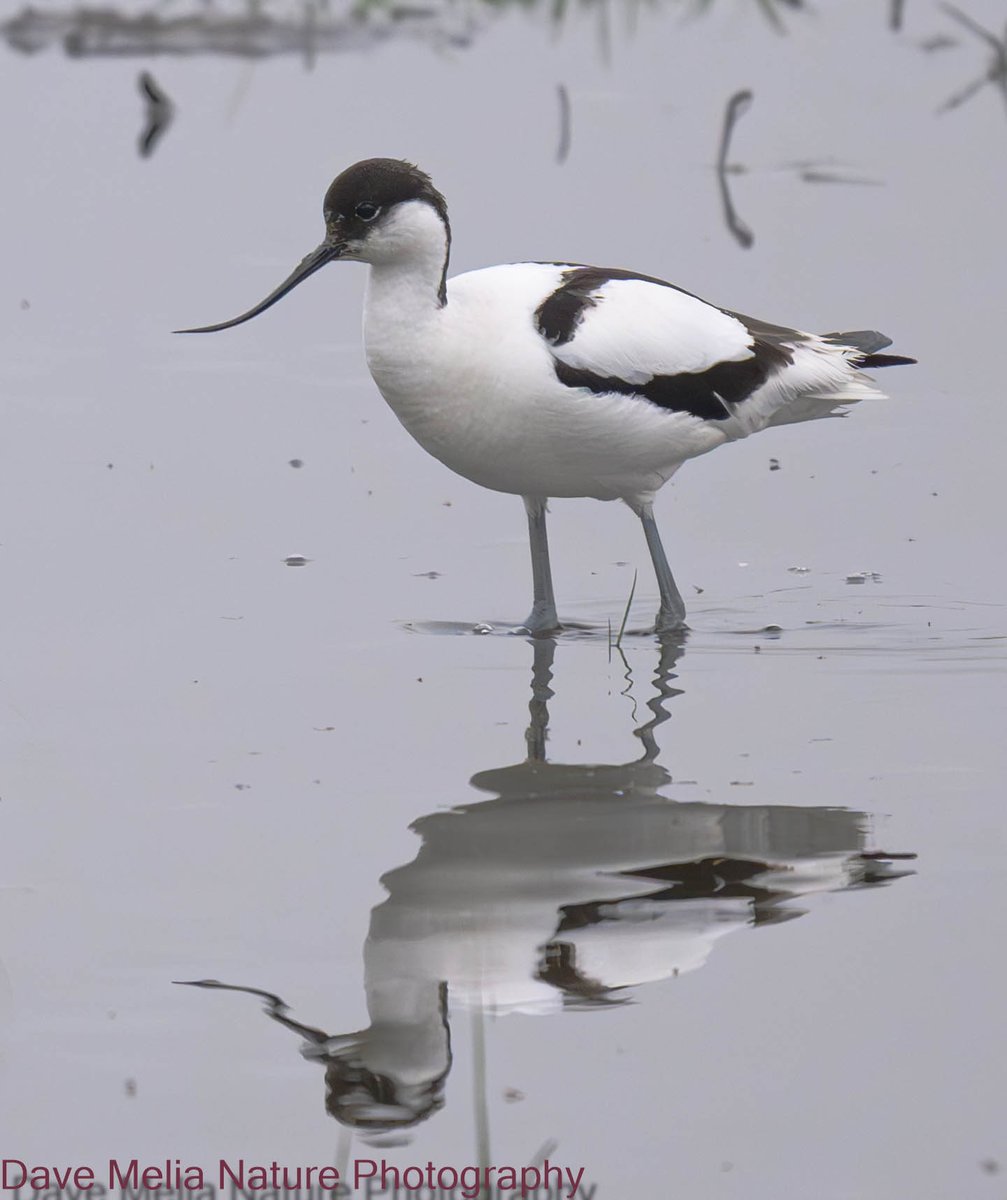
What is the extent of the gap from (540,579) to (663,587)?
0.39 m

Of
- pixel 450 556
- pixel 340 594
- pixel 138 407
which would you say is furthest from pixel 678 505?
pixel 138 407

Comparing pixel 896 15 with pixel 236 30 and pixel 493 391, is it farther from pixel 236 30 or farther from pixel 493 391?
pixel 493 391

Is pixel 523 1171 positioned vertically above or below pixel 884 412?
below

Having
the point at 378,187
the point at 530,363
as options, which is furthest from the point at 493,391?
the point at 378,187

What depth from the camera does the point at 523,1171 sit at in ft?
13.7

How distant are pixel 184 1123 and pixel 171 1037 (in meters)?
0.33

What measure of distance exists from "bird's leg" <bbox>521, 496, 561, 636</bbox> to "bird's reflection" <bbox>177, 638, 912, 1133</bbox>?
1.09 metres

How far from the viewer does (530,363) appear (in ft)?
23.3

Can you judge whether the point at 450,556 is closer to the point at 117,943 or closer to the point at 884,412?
the point at 884,412

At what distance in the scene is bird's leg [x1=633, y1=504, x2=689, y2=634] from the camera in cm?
744

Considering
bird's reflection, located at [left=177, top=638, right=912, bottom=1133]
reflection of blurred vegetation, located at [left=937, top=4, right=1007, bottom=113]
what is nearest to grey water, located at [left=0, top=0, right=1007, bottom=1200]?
bird's reflection, located at [left=177, top=638, right=912, bottom=1133]

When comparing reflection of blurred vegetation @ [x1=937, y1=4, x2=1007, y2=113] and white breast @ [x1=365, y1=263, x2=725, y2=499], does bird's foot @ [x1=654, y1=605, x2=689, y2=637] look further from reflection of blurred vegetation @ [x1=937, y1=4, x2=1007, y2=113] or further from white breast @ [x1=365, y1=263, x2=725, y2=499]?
reflection of blurred vegetation @ [x1=937, y1=4, x2=1007, y2=113]

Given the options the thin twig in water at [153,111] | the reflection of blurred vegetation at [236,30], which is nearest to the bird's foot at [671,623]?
the thin twig in water at [153,111]

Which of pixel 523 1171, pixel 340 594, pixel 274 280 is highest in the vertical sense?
pixel 274 280
